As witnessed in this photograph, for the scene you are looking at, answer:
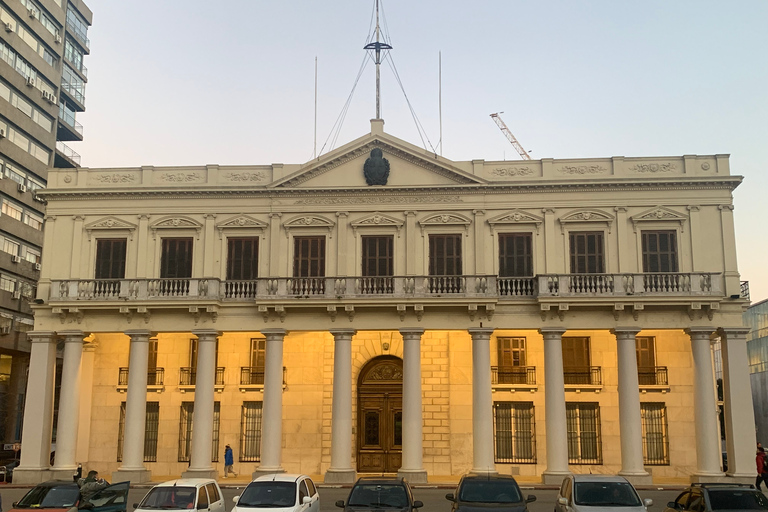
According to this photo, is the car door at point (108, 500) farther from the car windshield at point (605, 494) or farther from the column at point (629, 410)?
the column at point (629, 410)

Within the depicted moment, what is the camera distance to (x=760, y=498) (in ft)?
56.9

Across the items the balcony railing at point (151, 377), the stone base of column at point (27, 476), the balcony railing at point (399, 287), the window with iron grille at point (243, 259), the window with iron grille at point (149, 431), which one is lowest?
the stone base of column at point (27, 476)

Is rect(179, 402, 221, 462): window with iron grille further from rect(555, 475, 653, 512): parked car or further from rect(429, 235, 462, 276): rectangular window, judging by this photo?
rect(555, 475, 653, 512): parked car

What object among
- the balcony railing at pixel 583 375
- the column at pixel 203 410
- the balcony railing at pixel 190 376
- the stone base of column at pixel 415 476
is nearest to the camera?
the stone base of column at pixel 415 476

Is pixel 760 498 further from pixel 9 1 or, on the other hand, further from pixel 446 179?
→ pixel 9 1

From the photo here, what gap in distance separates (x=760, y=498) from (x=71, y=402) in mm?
27136

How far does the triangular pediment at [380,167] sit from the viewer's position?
3472 centimetres

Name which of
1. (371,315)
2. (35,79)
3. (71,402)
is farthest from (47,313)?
(35,79)

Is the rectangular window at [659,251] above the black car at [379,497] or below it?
above

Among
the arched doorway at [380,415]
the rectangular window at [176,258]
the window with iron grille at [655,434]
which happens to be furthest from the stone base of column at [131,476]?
the window with iron grille at [655,434]

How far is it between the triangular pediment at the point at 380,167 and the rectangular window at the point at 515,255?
115 inches

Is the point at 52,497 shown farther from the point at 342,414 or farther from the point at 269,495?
the point at 342,414

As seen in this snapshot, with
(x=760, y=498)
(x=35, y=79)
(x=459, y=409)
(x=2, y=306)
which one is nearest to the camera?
(x=760, y=498)

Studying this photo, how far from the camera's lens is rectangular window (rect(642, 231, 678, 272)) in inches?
1321
